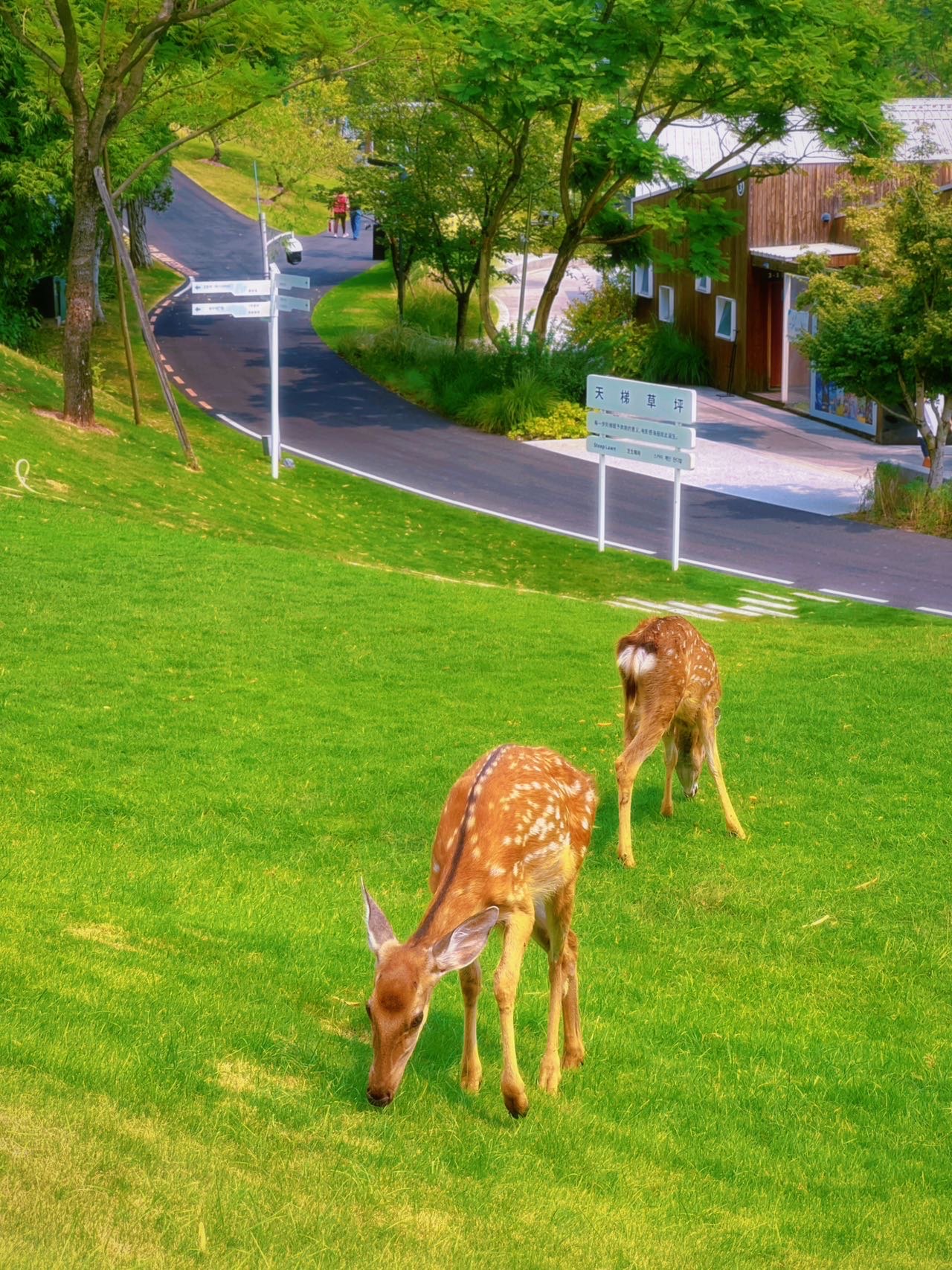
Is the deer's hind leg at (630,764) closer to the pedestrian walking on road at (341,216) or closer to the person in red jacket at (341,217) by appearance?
the pedestrian walking on road at (341,216)

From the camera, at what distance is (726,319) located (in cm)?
4731

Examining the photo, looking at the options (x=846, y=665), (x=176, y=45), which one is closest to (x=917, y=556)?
(x=846, y=665)

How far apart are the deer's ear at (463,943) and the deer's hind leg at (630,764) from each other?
194 inches

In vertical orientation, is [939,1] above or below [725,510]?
above

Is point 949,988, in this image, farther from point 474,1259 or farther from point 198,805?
point 198,805

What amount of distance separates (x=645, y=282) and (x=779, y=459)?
51.7 ft

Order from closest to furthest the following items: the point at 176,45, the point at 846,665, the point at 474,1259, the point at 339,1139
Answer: the point at 474,1259 < the point at 339,1139 < the point at 846,665 < the point at 176,45

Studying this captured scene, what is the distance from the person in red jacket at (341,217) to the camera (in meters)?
73.4

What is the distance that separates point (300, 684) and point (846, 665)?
20.8ft

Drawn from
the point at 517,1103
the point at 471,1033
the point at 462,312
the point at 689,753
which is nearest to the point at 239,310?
the point at 689,753

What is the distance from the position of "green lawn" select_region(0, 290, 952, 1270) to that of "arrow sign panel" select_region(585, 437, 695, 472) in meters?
6.23

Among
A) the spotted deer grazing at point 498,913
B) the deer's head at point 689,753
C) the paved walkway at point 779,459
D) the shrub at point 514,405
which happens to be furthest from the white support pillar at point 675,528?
the spotted deer grazing at point 498,913

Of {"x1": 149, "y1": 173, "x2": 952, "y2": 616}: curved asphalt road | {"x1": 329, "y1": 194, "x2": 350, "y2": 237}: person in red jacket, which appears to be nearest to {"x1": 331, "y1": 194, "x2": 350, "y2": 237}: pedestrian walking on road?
{"x1": 329, "y1": 194, "x2": 350, "y2": 237}: person in red jacket

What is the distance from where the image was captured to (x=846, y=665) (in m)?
17.4
